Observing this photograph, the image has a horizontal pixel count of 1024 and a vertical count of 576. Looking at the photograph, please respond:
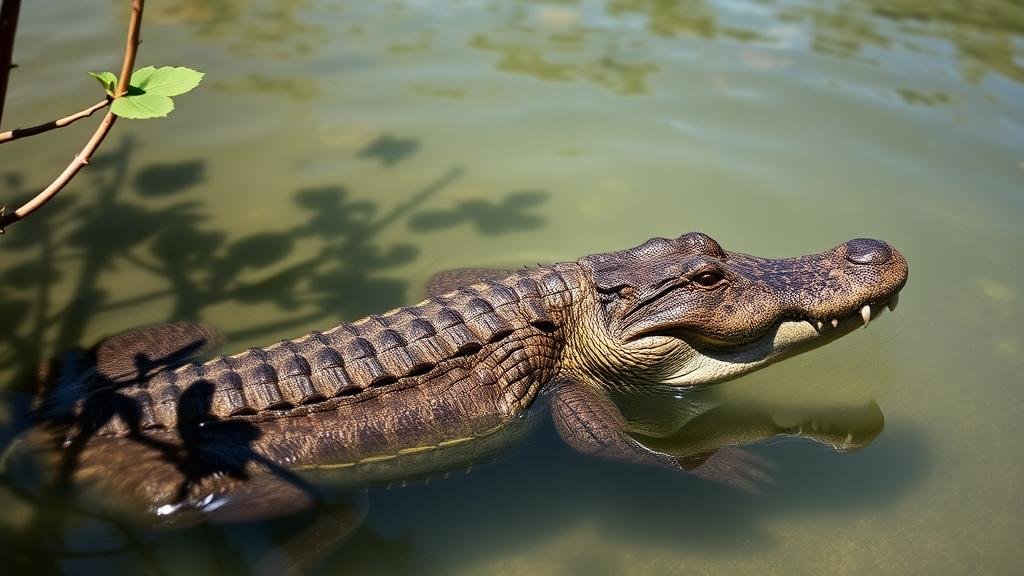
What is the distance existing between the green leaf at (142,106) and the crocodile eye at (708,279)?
2619mm

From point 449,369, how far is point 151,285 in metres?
2.23

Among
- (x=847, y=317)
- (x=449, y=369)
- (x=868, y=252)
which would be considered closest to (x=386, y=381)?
(x=449, y=369)

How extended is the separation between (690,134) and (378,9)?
150 inches

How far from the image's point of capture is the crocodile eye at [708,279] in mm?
3990

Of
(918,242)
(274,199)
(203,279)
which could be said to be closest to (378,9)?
(274,199)

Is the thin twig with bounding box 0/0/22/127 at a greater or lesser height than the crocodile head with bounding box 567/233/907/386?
greater

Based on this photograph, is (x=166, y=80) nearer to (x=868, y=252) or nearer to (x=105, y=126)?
(x=105, y=126)

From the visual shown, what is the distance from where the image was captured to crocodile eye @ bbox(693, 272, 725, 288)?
3.99 metres

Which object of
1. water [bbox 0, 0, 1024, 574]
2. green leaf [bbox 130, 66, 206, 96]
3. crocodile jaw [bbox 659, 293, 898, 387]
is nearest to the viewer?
green leaf [bbox 130, 66, 206, 96]

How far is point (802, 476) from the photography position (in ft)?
13.0

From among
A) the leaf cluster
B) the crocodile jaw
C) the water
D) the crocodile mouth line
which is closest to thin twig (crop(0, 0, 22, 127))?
the leaf cluster

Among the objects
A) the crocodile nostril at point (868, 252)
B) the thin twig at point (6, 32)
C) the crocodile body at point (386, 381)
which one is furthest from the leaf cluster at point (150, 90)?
the crocodile nostril at point (868, 252)

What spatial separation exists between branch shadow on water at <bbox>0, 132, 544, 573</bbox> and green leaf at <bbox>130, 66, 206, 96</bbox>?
151cm

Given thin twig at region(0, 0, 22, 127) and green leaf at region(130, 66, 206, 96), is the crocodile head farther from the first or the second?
thin twig at region(0, 0, 22, 127)
